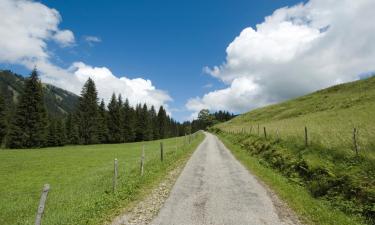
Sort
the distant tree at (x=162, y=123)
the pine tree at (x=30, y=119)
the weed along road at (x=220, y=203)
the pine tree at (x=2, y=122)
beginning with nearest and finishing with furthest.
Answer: the weed along road at (x=220, y=203) < the pine tree at (x=30, y=119) < the pine tree at (x=2, y=122) < the distant tree at (x=162, y=123)

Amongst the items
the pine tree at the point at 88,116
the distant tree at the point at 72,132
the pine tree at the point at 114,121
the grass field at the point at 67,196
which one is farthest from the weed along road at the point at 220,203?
the pine tree at the point at 114,121

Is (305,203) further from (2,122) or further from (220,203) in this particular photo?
(2,122)

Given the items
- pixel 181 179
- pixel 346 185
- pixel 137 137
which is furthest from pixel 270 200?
pixel 137 137

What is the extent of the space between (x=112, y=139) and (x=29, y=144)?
1045 inches

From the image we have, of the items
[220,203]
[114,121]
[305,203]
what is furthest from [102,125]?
[305,203]

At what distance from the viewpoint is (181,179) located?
41.0 ft

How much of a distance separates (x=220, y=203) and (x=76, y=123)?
65012 millimetres

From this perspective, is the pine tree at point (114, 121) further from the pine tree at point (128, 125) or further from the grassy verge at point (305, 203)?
the grassy verge at point (305, 203)

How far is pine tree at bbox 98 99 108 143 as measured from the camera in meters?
67.4

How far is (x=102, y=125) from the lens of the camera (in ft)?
225

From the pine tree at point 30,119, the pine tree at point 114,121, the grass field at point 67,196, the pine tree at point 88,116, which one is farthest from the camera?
the pine tree at point 114,121

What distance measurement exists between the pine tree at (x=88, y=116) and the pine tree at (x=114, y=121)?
7.35 m

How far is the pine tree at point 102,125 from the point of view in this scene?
67.4m

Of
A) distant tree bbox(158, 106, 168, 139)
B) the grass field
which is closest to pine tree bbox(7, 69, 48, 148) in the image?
the grass field
